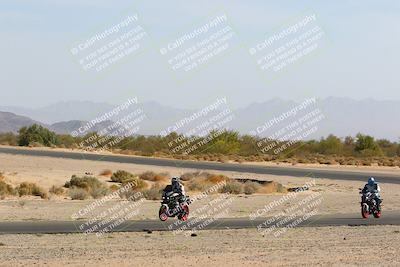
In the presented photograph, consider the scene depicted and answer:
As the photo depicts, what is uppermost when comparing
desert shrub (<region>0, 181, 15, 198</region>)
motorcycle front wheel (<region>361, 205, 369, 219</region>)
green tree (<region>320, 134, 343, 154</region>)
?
desert shrub (<region>0, 181, 15, 198</region>)

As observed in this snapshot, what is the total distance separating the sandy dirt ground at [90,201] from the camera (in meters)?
27.4

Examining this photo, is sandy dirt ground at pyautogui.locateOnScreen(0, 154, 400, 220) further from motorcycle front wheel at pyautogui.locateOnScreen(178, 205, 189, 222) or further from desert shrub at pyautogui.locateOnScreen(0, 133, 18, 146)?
desert shrub at pyautogui.locateOnScreen(0, 133, 18, 146)

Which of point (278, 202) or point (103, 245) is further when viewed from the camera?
point (278, 202)

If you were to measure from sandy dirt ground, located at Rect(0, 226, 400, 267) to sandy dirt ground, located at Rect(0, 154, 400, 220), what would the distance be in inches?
242

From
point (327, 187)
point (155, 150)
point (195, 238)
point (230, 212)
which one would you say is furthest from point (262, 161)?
point (195, 238)

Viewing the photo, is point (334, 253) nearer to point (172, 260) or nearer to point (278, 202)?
point (172, 260)

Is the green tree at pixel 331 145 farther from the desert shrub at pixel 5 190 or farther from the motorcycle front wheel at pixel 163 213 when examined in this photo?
the motorcycle front wheel at pixel 163 213

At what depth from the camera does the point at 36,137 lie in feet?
299

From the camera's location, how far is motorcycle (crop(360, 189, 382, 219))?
25688mm

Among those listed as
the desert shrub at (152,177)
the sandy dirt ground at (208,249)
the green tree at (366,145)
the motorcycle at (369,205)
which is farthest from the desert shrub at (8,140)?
the sandy dirt ground at (208,249)

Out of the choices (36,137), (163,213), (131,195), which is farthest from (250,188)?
(36,137)

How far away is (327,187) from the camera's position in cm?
4394

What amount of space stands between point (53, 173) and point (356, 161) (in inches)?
1551

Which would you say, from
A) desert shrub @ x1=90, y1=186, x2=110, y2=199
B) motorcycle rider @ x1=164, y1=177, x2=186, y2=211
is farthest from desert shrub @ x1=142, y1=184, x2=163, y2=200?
motorcycle rider @ x1=164, y1=177, x2=186, y2=211
